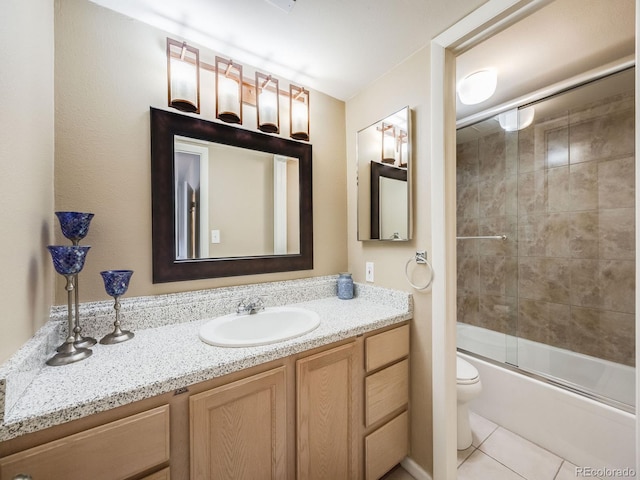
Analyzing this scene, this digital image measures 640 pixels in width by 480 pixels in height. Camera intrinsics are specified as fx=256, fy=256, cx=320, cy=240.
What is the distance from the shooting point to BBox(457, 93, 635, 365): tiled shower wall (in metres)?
1.85

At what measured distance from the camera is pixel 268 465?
92 cm

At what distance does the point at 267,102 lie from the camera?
4.74 feet

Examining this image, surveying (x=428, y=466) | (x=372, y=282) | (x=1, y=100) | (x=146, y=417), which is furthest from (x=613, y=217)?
(x=1, y=100)

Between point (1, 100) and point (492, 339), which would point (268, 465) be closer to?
point (1, 100)

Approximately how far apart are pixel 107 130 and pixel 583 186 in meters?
3.10

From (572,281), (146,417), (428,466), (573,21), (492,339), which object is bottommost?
(428,466)

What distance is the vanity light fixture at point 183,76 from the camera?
1172 mm

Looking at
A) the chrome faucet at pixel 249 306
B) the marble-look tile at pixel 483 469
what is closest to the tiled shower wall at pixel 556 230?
the marble-look tile at pixel 483 469

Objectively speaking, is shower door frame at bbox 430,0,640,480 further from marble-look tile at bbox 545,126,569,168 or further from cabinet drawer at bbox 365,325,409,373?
marble-look tile at bbox 545,126,569,168

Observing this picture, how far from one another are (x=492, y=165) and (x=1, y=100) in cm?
308

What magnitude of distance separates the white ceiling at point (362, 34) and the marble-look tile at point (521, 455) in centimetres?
230

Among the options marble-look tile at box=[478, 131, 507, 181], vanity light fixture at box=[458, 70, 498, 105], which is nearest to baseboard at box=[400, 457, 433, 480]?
vanity light fixture at box=[458, 70, 498, 105]

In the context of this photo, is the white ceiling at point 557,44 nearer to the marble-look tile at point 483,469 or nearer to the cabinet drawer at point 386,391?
the cabinet drawer at point 386,391

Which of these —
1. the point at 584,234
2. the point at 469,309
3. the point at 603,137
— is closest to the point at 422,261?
the point at 584,234
